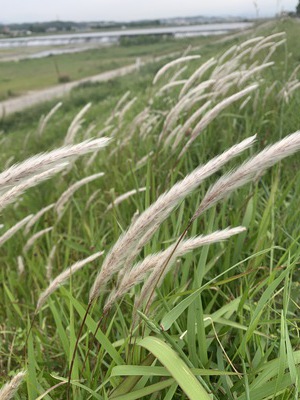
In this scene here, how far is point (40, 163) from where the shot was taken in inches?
30.5

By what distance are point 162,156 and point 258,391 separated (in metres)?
2.16

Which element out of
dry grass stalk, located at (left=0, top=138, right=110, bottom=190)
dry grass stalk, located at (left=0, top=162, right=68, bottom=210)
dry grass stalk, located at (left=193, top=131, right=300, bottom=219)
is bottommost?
dry grass stalk, located at (left=193, top=131, right=300, bottom=219)

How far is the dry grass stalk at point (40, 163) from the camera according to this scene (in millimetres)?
760

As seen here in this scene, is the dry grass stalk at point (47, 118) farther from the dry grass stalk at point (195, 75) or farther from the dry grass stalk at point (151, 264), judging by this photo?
the dry grass stalk at point (151, 264)

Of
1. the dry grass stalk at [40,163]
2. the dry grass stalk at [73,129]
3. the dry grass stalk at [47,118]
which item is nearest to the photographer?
the dry grass stalk at [40,163]

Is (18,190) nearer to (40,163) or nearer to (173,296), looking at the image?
(40,163)

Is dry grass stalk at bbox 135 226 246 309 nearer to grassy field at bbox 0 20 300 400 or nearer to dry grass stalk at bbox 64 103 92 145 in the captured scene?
grassy field at bbox 0 20 300 400

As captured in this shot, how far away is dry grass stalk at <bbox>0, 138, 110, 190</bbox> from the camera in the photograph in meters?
0.76

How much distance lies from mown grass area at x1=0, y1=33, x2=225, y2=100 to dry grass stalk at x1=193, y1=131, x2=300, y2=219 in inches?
1722

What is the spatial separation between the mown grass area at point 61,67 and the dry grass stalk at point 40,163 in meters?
43.8

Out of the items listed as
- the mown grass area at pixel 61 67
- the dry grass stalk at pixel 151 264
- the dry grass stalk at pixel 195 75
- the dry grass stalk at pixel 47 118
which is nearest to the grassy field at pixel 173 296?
the dry grass stalk at pixel 151 264

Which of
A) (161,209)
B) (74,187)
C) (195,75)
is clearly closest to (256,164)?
(161,209)

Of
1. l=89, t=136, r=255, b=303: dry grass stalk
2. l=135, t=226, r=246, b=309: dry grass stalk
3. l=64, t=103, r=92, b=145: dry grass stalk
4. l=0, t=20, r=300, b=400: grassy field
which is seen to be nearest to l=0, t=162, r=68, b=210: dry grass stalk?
l=0, t=20, r=300, b=400: grassy field

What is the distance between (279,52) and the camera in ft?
22.9
